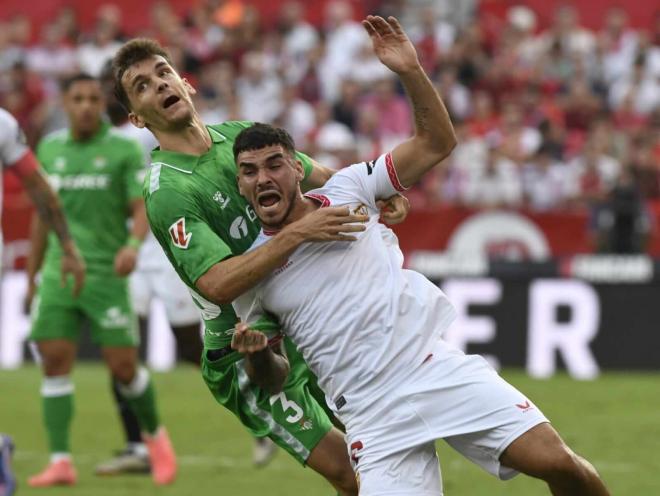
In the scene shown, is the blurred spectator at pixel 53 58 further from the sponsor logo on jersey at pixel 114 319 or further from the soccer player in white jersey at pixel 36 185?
the soccer player in white jersey at pixel 36 185

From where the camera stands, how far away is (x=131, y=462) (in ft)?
31.4

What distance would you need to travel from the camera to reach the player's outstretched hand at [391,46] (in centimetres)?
571

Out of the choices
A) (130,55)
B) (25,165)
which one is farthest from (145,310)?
(130,55)

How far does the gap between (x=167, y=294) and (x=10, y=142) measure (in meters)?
2.02

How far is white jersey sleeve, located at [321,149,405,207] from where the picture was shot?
228 inches

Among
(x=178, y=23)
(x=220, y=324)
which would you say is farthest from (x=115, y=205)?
(x=178, y=23)

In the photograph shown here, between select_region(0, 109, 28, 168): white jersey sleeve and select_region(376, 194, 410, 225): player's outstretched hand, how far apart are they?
2673mm

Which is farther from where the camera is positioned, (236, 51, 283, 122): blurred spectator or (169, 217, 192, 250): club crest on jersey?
(236, 51, 283, 122): blurred spectator

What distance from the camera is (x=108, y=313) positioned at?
9289 millimetres

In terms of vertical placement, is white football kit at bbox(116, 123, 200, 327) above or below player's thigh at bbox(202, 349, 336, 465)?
below

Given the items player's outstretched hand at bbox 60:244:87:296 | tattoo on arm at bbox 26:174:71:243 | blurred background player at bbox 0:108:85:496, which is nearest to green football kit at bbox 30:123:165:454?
blurred background player at bbox 0:108:85:496

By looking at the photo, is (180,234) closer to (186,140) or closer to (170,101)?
(186,140)

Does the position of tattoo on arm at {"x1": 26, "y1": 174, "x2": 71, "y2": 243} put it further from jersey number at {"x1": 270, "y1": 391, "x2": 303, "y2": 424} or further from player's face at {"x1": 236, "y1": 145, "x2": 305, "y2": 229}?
player's face at {"x1": 236, "y1": 145, "x2": 305, "y2": 229}

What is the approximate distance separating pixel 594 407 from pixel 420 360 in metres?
6.55
